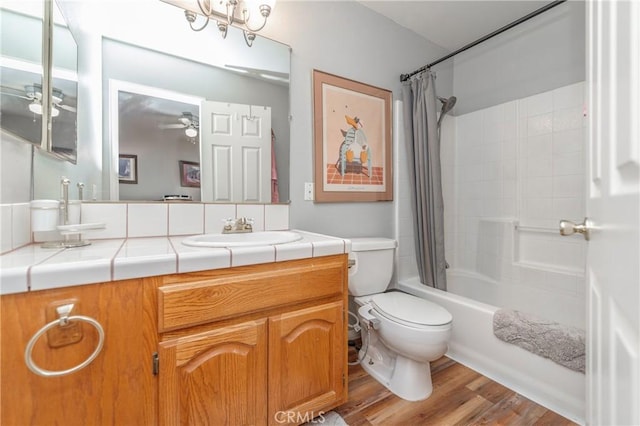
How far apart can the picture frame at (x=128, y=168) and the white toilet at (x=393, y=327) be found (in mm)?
1079

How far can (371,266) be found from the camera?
168 cm

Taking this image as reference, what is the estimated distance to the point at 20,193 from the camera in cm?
90

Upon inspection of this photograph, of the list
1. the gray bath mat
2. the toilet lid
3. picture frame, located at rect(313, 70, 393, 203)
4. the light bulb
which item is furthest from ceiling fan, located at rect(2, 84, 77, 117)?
the gray bath mat

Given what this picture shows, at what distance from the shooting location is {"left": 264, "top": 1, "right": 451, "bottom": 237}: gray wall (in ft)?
5.34

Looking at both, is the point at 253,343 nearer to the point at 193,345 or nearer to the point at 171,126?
the point at 193,345

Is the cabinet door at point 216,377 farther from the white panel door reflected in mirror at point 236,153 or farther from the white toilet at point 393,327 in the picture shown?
the white panel door reflected in mirror at point 236,153

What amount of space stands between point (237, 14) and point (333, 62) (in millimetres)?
623

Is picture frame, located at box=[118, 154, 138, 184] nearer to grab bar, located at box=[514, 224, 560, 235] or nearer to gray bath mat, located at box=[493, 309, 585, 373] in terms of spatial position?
gray bath mat, located at box=[493, 309, 585, 373]

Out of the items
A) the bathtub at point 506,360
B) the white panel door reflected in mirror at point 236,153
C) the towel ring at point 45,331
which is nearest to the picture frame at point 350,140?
the white panel door reflected in mirror at point 236,153

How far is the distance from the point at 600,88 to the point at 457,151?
2118 mm

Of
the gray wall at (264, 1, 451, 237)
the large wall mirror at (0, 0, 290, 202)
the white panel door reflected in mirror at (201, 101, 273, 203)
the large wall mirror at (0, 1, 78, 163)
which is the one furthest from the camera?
the gray wall at (264, 1, 451, 237)

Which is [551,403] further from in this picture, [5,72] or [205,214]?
[5,72]

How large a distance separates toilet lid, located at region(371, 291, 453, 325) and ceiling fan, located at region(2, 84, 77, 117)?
1608 millimetres

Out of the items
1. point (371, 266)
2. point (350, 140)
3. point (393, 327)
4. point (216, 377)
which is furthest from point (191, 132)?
point (393, 327)
